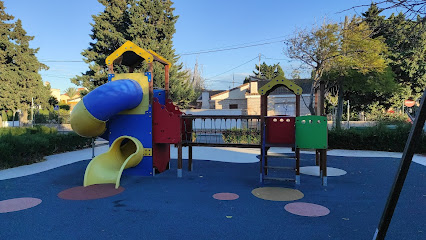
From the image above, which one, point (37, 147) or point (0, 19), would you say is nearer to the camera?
point (37, 147)

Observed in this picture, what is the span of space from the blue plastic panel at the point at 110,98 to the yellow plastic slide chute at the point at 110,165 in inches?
35.3

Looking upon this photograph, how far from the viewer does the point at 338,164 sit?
8.48 metres

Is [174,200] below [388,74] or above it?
below

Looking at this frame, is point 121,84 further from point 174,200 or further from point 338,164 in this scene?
point 338,164

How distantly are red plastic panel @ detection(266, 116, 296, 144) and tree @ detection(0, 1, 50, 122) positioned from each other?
1194 inches

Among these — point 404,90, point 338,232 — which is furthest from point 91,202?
point 404,90

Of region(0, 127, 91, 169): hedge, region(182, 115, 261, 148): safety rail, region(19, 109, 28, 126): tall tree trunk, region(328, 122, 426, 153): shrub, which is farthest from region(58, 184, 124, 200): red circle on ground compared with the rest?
region(19, 109, 28, 126): tall tree trunk

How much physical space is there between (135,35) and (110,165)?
17.6 meters

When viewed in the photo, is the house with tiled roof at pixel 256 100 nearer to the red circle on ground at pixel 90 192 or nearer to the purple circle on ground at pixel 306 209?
the red circle on ground at pixel 90 192

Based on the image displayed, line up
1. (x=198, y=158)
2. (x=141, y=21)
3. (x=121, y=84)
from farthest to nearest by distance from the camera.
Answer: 1. (x=141, y=21)
2. (x=198, y=158)
3. (x=121, y=84)

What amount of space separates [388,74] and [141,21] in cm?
1885

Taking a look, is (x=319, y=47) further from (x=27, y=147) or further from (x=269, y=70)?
(x=269, y=70)

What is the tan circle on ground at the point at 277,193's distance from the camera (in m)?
5.09

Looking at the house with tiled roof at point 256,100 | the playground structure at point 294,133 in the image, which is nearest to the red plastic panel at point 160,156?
the playground structure at point 294,133
